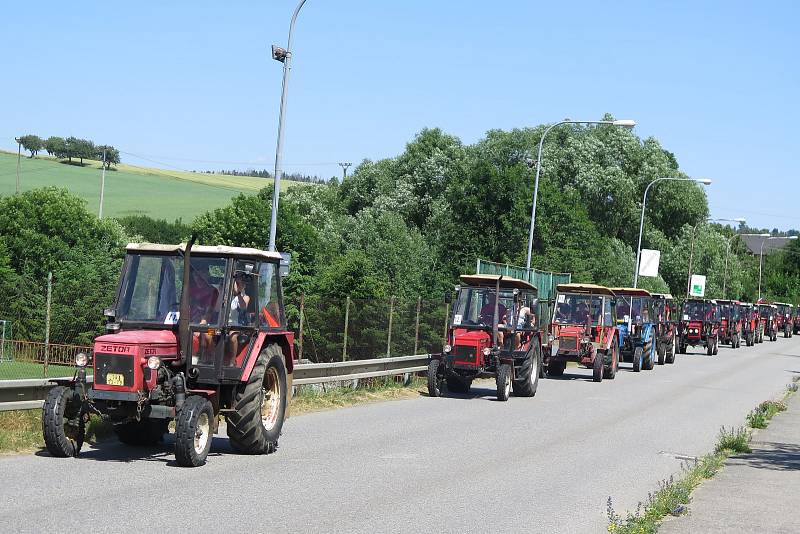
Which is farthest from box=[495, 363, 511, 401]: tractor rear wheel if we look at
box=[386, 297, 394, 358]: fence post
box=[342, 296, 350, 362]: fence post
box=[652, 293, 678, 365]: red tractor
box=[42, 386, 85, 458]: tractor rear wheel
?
box=[652, 293, 678, 365]: red tractor

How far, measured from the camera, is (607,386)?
89.3 feet

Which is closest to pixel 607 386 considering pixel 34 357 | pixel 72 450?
pixel 34 357

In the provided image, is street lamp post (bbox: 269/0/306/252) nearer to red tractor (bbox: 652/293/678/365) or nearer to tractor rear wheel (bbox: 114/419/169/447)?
tractor rear wheel (bbox: 114/419/169/447)

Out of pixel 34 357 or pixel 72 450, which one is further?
pixel 34 357

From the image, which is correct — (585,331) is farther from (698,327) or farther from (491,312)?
(698,327)

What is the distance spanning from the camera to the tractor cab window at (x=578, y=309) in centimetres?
2959

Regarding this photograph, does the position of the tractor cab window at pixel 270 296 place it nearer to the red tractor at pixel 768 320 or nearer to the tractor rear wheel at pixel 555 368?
the tractor rear wheel at pixel 555 368

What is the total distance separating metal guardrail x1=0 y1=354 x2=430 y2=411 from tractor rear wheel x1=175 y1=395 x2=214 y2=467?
6.21 ft

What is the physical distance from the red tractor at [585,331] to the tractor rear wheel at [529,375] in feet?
19.4

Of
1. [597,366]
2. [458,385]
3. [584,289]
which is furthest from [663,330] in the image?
[458,385]

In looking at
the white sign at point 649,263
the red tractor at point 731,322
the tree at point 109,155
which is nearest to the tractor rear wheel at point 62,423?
the red tractor at point 731,322

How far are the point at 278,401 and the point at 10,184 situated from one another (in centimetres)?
9303

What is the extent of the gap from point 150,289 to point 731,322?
158 feet

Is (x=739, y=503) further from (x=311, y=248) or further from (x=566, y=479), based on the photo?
(x=311, y=248)
